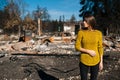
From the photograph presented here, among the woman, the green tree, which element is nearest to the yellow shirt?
the woman

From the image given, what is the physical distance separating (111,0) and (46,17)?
35958 millimetres

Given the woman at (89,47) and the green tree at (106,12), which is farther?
the green tree at (106,12)

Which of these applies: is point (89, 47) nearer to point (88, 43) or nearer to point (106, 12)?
point (88, 43)

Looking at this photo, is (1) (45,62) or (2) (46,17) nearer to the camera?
(1) (45,62)

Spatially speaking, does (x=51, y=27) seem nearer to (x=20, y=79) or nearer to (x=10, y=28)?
(x=10, y=28)

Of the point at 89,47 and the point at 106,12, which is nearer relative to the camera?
the point at 89,47

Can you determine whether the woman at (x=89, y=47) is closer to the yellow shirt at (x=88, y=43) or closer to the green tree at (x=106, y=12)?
the yellow shirt at (x=88, y=43)

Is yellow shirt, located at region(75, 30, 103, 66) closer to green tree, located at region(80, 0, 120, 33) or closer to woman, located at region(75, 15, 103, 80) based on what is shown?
woman, located at region(75, 15, 103, 80)

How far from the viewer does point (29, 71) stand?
11414mm

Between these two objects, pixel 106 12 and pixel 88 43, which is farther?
pixel 106 12

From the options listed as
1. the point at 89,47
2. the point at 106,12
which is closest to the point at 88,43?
the point at 89,47

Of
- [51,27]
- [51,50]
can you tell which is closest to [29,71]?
[51,50]

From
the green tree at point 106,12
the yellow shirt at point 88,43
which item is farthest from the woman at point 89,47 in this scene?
the green tree at point 106,12

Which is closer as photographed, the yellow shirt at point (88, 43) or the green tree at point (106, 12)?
the yellow shirt at point (88, 43)
